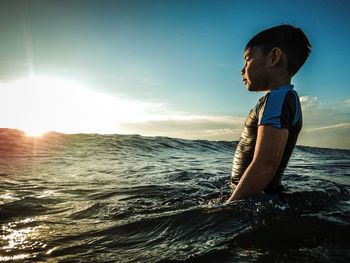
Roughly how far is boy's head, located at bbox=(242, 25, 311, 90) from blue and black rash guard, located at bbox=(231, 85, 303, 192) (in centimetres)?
31

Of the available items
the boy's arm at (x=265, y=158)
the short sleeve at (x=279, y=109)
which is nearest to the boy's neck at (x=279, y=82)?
the short sleeve at (x=279, y=109)

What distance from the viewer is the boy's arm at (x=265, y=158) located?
298 centimetres

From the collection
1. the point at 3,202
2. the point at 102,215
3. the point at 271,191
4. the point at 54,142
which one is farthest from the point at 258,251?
the point at 54,142

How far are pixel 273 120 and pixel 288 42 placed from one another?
1011 millimetres

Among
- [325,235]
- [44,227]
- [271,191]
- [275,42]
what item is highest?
[275,42]

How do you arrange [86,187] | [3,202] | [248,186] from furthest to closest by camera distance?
[86,187], [3,202], [248,186]

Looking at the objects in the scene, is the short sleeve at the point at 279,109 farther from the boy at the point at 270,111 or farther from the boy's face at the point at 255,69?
the boy's face at the point at 255,69

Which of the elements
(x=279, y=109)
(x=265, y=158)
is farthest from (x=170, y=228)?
(x=279, y=109)

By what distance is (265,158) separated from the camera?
9.78ft

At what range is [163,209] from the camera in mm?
3877

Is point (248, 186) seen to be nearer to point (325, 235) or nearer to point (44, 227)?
point (325, 235)

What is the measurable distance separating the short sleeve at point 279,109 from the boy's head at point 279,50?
15.8 inches

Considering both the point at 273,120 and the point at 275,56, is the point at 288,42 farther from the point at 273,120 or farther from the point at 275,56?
the point at 273,120

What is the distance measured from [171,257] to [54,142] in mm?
16099
